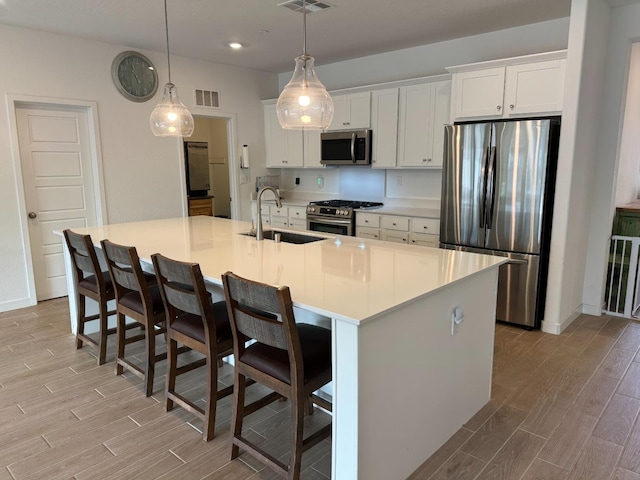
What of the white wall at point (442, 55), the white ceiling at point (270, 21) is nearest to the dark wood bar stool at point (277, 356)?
the white ceiling at point (270, 21)

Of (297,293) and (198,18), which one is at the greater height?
(198,18)

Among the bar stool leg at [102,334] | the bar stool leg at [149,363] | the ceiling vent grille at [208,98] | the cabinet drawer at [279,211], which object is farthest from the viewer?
the cabinet drawer at [279,211]

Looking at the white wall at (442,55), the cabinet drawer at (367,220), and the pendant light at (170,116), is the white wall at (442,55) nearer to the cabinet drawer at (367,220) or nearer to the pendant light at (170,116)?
the cabinet drawer at (367,220)

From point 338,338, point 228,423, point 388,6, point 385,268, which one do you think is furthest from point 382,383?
point 388,6

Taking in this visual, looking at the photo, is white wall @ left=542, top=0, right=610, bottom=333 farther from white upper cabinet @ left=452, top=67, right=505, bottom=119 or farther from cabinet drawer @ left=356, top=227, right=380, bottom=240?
cabinet drawer @ left=356, top=227, right=380, bottom=240

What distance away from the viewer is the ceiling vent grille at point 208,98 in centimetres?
552

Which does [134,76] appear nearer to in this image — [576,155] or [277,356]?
[277,356]

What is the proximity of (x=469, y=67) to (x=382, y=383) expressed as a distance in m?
3.26

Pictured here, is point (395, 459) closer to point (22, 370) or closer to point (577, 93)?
point (22, 370)

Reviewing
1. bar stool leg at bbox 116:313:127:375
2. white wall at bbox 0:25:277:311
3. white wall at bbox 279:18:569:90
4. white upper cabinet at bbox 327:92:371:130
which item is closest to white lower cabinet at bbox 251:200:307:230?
white wall at bbox 0:25:277:311

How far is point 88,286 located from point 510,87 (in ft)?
12.3

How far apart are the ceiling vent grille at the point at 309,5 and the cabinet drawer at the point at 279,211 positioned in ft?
8.92

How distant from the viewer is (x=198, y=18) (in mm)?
3896

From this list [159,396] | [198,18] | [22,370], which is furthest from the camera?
[198,18]
